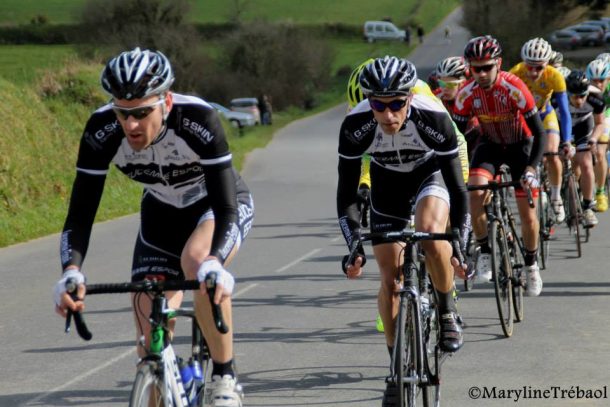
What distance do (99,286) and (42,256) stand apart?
1013 cm

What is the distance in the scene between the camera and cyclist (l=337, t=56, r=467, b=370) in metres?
6.36

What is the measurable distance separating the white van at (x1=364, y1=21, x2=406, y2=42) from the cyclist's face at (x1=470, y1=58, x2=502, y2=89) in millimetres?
75960

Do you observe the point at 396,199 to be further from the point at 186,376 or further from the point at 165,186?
the point at 186,376

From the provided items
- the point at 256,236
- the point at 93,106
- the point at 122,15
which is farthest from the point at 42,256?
the point at 122,15

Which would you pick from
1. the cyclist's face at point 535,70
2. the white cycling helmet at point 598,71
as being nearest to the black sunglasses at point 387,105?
the cyclist's face at point 535,70

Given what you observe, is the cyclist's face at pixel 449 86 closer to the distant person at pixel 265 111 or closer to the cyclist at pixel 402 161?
the cyclist at pixel 402 161

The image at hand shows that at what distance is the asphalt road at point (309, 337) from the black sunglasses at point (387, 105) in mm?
1703

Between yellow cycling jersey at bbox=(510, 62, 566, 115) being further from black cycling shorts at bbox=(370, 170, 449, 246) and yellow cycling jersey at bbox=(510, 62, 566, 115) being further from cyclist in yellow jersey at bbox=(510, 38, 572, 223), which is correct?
black cycling shorts at bbox=(370, 170, 449, 246)

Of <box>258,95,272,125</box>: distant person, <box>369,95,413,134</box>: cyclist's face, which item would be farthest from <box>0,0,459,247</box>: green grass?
<box>258,95,272,125</box>: distant person

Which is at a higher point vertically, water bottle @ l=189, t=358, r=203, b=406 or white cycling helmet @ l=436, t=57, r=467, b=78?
water bottle @ l=189, t=358, r=203, b=406

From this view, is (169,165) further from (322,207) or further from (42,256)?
(322,207)

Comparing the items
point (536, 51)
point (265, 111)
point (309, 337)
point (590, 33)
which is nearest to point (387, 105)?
point (309, 337)

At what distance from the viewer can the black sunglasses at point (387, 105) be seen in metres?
6.39

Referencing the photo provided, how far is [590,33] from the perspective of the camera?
65750 millimetres
